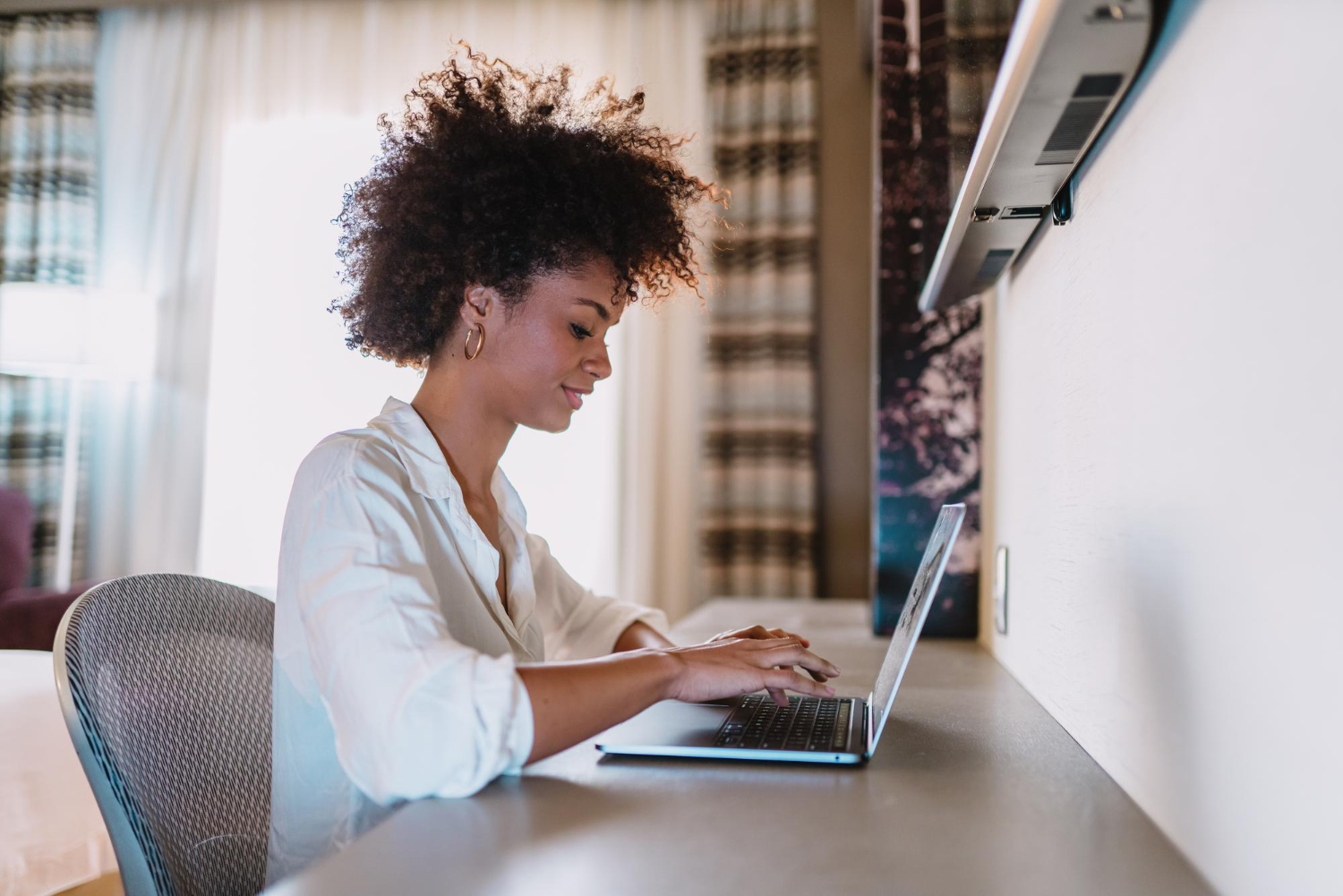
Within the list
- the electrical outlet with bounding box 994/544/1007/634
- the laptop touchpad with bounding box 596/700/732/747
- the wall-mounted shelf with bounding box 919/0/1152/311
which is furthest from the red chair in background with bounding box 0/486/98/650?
the wall-mounted shelf with bounding box 919/0/1152/311

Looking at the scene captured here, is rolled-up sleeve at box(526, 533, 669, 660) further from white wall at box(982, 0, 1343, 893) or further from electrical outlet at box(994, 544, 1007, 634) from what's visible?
white wall at box(982, 0, 1343, 893)

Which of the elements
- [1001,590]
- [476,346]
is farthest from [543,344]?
[1001,590]

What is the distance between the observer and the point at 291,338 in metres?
3.74

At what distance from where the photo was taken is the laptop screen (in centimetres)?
78

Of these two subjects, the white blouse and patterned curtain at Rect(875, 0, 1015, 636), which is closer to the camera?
the white blouse

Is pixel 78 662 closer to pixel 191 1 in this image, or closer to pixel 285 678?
pixel 285 678

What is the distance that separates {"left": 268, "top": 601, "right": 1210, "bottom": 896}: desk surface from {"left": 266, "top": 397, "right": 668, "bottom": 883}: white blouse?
0.14 ft

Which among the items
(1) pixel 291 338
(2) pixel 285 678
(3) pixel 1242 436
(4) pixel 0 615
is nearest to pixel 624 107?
(2) pixel 285 678

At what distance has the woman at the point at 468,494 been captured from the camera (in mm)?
710

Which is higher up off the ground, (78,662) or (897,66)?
(897,66)

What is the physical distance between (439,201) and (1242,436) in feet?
2.77

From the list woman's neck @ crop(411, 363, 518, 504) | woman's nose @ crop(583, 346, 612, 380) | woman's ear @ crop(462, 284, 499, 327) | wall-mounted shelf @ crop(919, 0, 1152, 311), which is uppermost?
wall-mounted shelf @ crop(919, 0, 1152, 311)

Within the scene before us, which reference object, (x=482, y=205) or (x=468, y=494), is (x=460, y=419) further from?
(x=482, y=205)

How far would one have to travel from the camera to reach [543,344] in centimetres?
110
